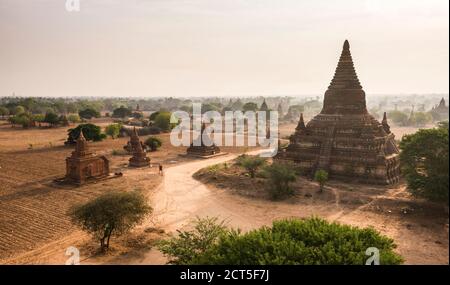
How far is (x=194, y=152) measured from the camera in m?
47.8

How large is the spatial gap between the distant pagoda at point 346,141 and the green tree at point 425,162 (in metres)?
4.63

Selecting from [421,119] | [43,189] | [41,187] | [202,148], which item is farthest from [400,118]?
[43,189]

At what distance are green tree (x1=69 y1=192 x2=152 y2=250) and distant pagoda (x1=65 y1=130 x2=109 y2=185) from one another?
47.1 feet

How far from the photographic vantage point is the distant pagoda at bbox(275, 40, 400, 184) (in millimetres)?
31109

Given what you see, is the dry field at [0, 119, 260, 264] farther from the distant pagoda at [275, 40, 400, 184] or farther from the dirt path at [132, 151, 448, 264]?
the distant pagoda at [275, 40, 400, 184]

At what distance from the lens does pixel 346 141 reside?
32.5 metres

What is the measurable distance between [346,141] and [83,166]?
24.2m

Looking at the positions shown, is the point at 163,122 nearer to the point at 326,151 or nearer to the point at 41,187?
the point at 41,187
